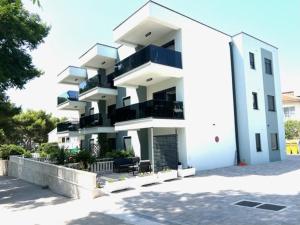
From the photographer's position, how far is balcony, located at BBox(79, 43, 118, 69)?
970 inches

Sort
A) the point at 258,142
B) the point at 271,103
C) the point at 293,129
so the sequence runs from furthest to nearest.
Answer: the point at 293,129
the point at 271,103
the point at 258,142

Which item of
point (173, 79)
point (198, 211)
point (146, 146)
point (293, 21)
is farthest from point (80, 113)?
point (198, 211)

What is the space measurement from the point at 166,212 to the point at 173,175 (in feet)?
20.6

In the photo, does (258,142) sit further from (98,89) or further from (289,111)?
(289,111)

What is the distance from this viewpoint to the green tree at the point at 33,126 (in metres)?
47.6

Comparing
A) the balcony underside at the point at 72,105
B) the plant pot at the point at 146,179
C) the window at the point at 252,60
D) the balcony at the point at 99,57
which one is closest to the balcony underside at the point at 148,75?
the balcony at the point at 99,57

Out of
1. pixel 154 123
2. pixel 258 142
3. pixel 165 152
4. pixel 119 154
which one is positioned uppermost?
pixel 154 123

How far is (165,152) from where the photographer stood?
18.9 meters

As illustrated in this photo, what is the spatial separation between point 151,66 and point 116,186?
767cm

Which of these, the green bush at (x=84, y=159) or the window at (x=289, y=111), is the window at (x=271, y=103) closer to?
the green bush at (x=84, y=159)

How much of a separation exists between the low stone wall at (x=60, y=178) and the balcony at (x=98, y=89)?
315 inches

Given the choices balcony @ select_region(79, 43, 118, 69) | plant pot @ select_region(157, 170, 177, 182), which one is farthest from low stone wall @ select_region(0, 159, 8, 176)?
plant pot @ select_region(157, 170, 177, 182)

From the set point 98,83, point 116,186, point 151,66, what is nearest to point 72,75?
point 98,83

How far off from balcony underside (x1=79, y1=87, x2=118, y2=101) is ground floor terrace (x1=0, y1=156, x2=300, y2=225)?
11.7 m
